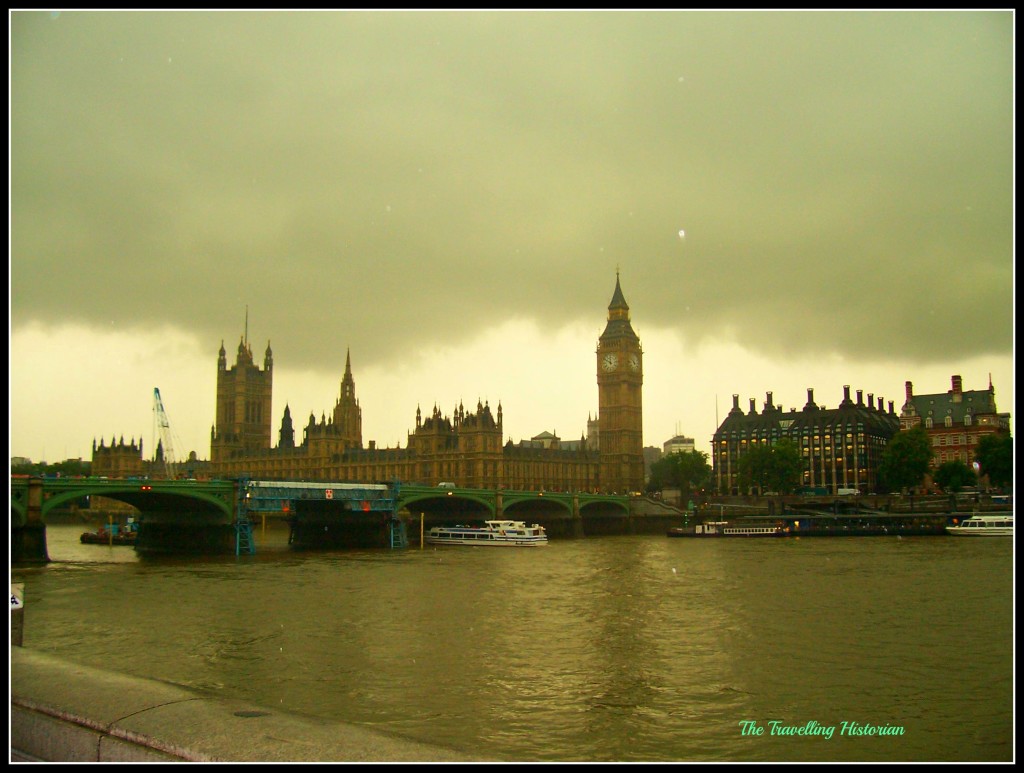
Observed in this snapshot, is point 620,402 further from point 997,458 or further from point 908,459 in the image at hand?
point 997,458

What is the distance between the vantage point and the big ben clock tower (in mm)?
128250

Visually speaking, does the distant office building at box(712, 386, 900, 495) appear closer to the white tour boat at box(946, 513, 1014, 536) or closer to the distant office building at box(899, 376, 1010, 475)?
the distant office building at box(899, 376, 1010, 475)

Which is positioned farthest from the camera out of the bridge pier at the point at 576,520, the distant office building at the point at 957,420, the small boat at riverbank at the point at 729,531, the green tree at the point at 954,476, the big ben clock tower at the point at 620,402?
the big ben clock tower at the point at 620,402

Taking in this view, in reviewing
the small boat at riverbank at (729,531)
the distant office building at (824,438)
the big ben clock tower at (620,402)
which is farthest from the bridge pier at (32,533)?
the big ben clock tower at (620,402)

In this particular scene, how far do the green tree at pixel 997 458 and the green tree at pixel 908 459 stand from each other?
9344 mm

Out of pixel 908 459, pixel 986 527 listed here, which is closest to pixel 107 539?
pixel 986 527

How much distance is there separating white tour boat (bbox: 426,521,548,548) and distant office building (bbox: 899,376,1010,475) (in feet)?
163

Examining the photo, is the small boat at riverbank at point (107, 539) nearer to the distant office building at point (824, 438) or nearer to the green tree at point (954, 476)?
the distant office building at point (824, 438)

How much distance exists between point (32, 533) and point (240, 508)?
11.3 m

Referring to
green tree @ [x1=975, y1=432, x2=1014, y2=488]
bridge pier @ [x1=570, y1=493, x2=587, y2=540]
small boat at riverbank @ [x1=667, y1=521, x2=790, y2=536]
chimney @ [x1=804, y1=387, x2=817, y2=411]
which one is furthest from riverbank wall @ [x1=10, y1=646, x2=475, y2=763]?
chimney @ [x1=804, y1=387, x2=817, y2=411]

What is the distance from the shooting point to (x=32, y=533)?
4581 cm

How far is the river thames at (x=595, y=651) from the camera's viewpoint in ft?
42.7

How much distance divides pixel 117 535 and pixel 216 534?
17902 millimetres

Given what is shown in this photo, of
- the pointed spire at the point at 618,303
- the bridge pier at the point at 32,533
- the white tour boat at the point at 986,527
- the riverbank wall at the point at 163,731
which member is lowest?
the white tour boat at the point at 986,527
